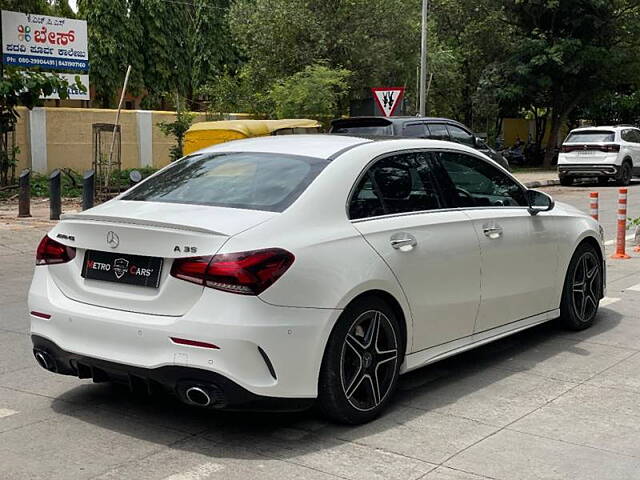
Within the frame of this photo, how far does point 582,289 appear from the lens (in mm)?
7195

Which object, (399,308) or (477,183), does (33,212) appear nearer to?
(477,183)

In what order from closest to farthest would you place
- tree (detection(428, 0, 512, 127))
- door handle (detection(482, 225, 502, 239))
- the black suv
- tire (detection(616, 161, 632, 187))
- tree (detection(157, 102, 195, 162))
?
door handle (detection(482, 225, 502, 239))
the black suv
tree (detection(157, 102, 195, 162))
tire (detection(616, 161, 632, 187))
tree (detection(428, 0, 512, 127))

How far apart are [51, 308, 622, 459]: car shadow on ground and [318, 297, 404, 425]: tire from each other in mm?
120

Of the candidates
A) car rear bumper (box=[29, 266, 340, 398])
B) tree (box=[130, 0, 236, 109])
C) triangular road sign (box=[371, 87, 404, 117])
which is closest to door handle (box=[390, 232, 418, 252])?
car rear bumper (box=[29, 266, 340, 398])

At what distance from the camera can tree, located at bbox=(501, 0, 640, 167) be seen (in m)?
30.7

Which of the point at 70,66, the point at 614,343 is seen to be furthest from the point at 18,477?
the point at 70,66

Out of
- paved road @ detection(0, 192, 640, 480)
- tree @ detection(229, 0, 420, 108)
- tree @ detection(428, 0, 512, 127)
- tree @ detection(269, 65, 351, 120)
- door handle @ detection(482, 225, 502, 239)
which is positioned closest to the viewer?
paved road @ detection(0, 192, 640, 480)

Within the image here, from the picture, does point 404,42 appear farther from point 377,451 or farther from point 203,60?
point 377,451

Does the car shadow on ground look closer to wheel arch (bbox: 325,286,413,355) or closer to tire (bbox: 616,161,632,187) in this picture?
wheel arch (bbox: 325,286,413,355)

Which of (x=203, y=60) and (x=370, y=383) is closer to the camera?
(x=370, y=383)

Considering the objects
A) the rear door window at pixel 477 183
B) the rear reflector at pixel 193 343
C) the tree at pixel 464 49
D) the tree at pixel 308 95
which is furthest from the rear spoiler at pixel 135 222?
the tree at pixel 464 49

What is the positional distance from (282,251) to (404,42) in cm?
2618

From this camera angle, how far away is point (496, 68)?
3303 cm

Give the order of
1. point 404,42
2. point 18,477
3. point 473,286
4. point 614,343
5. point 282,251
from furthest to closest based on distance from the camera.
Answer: point 404,42
point 614,343
point 473,286
point 282,251
point 18,477
